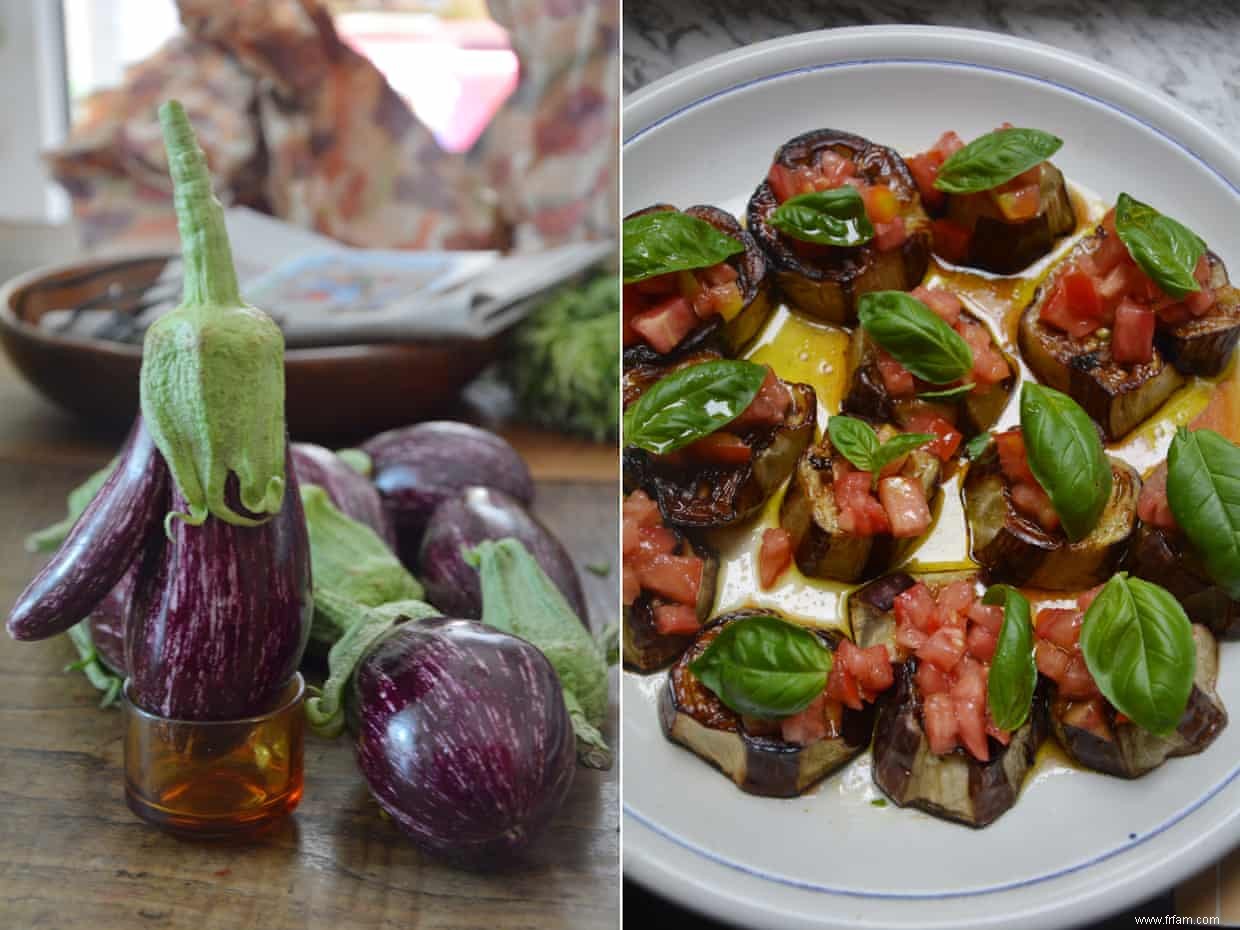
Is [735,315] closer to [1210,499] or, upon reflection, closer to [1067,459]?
[1067,459]

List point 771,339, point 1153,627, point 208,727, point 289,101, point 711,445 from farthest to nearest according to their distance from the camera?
1. point 289,101
2. point 771,339
3. point 711,445
4. point 1153,627
5. point 208,727

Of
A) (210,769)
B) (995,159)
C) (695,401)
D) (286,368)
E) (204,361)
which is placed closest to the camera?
(204,361)

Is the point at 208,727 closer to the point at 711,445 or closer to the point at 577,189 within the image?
the point at 711,445

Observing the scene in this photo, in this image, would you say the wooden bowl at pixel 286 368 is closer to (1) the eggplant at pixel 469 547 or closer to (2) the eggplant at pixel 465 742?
(1) the eggplant at pixel 469 547

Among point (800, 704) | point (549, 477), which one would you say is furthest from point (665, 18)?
point (800, 704)

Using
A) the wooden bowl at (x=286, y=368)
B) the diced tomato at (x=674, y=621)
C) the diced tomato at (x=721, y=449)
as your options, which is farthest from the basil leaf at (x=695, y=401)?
the wooden bowl at (x=286, y=368)

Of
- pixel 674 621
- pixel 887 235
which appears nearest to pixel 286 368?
pixel 674 621
